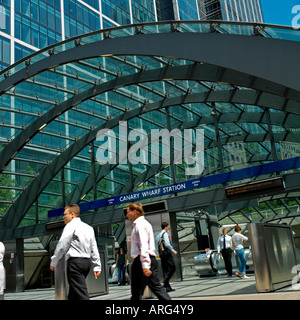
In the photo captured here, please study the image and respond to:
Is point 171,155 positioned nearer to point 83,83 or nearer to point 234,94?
point 234,94

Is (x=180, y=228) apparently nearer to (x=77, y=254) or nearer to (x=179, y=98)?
(x=179, y=98)

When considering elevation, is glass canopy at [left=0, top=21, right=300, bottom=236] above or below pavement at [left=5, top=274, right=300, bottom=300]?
above

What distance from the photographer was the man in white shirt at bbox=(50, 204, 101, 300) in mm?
4797

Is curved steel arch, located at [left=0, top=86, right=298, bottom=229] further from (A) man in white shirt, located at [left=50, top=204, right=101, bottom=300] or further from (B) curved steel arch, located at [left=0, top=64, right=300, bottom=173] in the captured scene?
(A) man in white shirt, located at [left=50, top=204, right=101, bottom=300]

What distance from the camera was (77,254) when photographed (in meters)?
4.99

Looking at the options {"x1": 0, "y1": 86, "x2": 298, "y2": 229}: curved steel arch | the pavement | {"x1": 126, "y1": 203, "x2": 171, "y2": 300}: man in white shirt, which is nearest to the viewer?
{"x1": 126, "y1": 203, "x2": 171, "y2": 300}: man in white shirt

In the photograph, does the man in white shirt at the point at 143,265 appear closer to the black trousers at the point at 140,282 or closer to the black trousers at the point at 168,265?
the black trousers at the point at 140,282

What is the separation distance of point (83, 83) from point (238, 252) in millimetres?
11287

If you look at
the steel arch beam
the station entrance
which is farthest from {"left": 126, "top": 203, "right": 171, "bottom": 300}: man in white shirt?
the steel arch beam

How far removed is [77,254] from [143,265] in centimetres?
87

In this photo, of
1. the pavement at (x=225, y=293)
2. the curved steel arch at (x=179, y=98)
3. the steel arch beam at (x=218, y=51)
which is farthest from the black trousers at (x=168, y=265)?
the curved steel arch at (x=179, y=98)

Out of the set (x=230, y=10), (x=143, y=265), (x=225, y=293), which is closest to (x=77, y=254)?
(x=143, y=265)

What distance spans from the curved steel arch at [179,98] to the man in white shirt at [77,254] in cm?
1083

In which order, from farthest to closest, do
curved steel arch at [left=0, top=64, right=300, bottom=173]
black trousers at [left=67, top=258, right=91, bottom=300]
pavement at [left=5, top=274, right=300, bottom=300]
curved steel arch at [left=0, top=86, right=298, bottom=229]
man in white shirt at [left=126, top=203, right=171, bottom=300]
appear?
1. curved steel arch at [left=0, top=86, right=298, bottom=229]
2. curved steel arch at [left=0, top=64, right=300, bottom=173]
3. pavement at [left=5, top=274, right=300, bottom=300]
4. man in white shirt at [left=126, top=203, right=171, bottom=300]
5. black trousers at [left=67, top=258, right=91, bottom=300]
